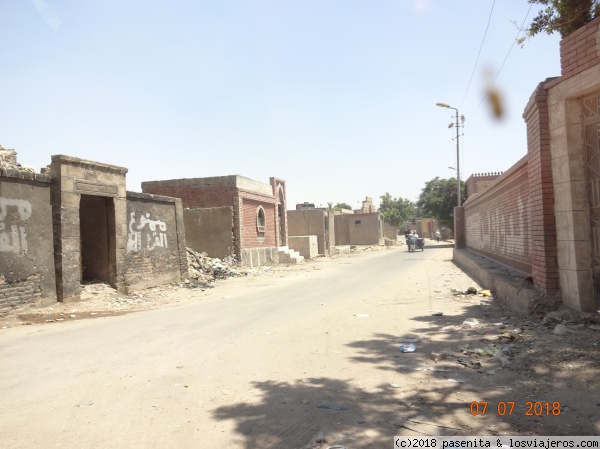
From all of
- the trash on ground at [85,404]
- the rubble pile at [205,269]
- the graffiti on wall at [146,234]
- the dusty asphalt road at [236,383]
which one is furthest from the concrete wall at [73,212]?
the trash on ground at [85,404]

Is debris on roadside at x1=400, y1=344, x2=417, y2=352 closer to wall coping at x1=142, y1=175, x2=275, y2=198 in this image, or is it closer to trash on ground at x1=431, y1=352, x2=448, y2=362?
trash on ground at x1=431, y1=352, x2=448, y2=362

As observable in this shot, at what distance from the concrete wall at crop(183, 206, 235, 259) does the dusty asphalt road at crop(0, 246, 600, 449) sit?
467 inches

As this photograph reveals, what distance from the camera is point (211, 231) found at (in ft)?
66.8

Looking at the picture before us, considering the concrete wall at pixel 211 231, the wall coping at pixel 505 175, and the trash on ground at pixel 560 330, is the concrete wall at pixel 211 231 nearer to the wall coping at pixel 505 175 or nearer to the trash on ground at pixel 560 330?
the wall coping at pixel 505 175

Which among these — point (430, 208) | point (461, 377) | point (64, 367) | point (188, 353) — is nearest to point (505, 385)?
point (461, 377)

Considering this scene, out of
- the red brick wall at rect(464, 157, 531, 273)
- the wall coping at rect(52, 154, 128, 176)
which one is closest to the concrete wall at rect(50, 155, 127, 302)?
the wall coping at rect(52, 154, 128, 176)

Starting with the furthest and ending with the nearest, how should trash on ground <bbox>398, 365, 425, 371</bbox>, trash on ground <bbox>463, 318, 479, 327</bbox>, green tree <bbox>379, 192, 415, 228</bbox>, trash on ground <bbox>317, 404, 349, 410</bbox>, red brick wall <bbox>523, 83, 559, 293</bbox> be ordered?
green tree <bbox>379, 192, 415, 228</bbox> < trash on ground <bbox>463, 318, 479, 327</bbox> < red brick wall <bbox>523, 83, 559, 293</bbox> < trash on ground <bbox>398, 365, 425, 371</bbox> < trash on ground <bbox>317, 404, 349, 410</bbox>

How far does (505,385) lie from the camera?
13.4ft

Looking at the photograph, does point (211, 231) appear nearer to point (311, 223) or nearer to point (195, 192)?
point (195, 192)

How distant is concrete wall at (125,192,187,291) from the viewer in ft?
41.3

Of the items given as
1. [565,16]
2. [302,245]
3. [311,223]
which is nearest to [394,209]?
[311,223]

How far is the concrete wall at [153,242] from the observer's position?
41.3 ft

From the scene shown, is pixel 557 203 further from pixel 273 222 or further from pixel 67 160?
pixel 273 222
